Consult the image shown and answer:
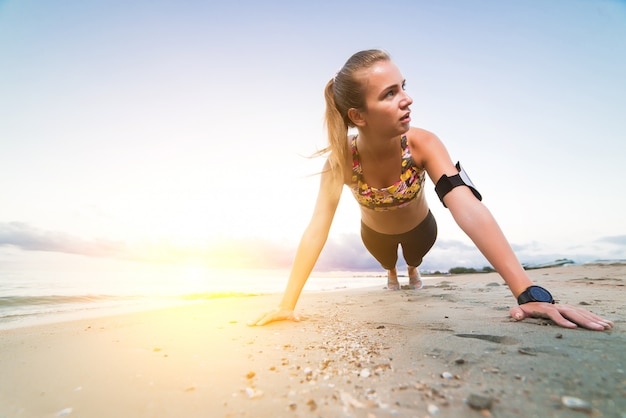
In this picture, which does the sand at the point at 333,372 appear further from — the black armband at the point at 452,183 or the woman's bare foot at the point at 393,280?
the woman's bare foot at the point at 393,280

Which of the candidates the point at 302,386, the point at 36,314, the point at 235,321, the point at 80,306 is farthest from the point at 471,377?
the point at 80,306

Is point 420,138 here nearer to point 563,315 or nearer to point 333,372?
point 563,315

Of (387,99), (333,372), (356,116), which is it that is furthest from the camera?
(356,116)

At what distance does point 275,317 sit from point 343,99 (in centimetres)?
185

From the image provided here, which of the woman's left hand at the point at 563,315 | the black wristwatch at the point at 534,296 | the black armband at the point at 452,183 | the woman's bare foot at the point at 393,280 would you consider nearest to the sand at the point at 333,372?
the woman's left hand at the point at 563,315

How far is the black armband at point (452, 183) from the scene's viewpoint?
2461 millimetres

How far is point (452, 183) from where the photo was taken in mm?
2488

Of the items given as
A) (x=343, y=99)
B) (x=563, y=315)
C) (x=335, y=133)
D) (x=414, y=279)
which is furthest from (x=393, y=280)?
(x=563, y=315)

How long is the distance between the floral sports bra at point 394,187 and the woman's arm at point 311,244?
261mm

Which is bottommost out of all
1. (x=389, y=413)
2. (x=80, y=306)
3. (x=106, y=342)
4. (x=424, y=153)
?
(x=389, y=413)

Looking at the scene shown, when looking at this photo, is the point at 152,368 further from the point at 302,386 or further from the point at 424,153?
the point at 424,153

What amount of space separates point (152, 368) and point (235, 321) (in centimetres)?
118

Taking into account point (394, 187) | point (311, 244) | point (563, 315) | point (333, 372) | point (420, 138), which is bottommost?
point (333, 372)

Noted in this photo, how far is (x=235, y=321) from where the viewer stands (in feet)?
8.86
